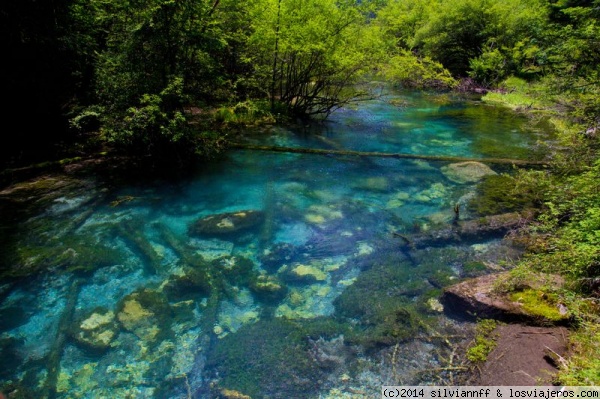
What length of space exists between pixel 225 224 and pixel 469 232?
6.70 m

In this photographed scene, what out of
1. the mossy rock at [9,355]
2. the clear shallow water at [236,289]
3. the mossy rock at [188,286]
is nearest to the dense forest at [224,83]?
the clear shallow water at [236,289]

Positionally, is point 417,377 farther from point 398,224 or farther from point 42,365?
point 42,365

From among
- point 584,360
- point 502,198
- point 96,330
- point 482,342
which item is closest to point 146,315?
point 96,330

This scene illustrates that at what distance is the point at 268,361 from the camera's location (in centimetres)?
597

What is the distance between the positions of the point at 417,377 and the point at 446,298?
201 cm

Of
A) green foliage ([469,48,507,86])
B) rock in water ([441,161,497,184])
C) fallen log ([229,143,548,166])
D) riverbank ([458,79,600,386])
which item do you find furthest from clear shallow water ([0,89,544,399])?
green foliage ([469,48,507,86])

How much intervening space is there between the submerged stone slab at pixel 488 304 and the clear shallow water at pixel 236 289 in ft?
1.22

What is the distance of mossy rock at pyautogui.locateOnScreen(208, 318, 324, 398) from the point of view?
550cm

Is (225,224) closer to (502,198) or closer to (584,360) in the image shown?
(584,360)

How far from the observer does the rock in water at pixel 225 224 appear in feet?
31.6

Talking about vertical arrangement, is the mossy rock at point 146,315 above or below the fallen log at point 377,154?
below

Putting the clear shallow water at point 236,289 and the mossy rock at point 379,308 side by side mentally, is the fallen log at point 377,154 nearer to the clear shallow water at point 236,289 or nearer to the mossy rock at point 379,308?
the clear shallow water at point 236,289

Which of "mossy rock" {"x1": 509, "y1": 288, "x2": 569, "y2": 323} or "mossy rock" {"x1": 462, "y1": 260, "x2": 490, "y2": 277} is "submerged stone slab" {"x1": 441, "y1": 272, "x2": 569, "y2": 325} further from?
"mossy rock" {"x1": 462, "y1": 260, "x2": 490, "y2": 277}

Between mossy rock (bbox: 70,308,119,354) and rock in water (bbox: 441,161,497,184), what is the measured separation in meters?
11.8
